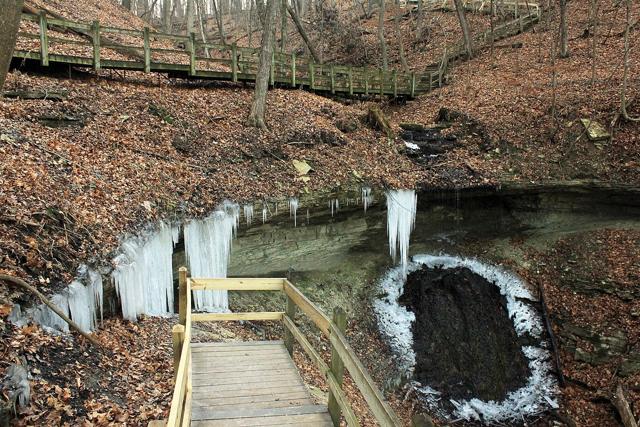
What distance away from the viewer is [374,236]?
45.0 ft

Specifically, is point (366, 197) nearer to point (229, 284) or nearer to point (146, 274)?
point (146, 274)

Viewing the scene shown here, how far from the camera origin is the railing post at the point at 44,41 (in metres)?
12.3

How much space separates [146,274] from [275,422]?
16.1 feet

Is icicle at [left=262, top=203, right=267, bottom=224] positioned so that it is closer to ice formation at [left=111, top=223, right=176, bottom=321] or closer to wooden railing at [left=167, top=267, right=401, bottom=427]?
ice formation at [left=111, top=223, right=176, bottom=321]

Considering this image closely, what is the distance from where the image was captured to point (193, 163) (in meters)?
11.6

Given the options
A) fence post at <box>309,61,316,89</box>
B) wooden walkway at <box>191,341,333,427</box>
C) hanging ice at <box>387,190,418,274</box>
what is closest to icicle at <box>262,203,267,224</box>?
hanging ice at <box>387,190,418,274</box>

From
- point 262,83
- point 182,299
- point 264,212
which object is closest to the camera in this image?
point 182,299

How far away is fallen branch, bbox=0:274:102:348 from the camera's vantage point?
521 cm

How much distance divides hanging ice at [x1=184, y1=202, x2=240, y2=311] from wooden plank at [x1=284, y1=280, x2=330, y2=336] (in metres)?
4.19

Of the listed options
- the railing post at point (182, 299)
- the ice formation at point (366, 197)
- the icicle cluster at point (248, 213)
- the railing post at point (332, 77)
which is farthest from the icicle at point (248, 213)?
Result: the railing post at point (332, 77)

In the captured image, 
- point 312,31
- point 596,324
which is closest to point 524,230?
point 596,324

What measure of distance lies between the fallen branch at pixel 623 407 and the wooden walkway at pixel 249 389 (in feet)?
27.6

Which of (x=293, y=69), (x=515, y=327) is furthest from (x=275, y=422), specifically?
(x=293, y=69)

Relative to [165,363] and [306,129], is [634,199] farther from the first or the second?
[165,363]
